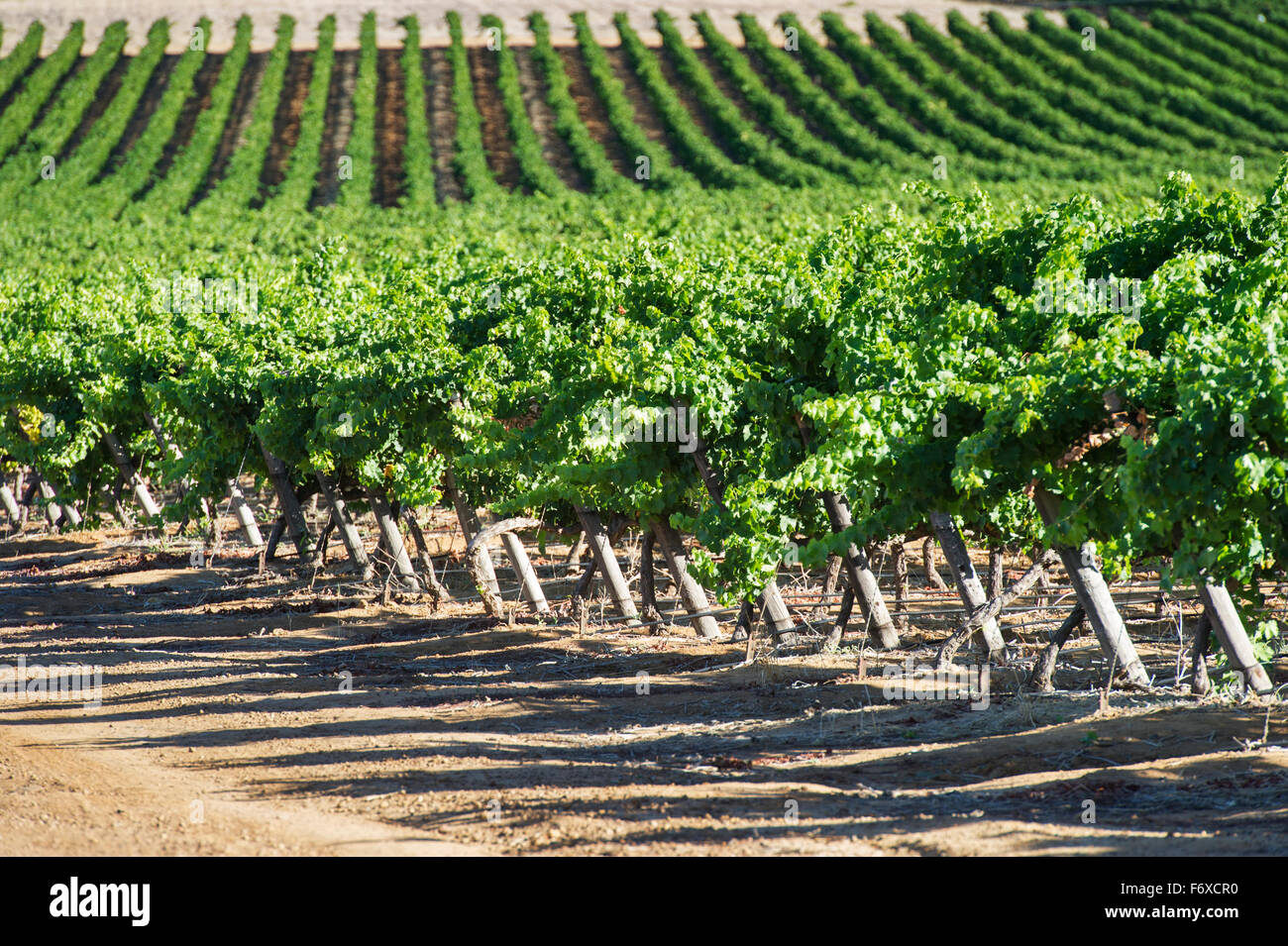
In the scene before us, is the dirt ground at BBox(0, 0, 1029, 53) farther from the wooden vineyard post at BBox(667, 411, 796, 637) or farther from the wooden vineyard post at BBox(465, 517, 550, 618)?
the wooden vineyard post at BBox(667, 411, 796, 637)

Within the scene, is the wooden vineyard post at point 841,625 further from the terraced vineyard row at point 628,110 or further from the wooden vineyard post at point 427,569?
the terraced vineyard row at point 628,110

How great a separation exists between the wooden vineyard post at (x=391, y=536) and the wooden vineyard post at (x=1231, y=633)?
11.9 meters

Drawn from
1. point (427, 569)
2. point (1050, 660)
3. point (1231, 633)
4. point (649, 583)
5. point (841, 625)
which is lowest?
point (1050, 660)

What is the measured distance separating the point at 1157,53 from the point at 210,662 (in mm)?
66844

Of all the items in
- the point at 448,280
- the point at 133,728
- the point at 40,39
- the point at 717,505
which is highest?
the point at 40,39

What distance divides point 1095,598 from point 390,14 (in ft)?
266

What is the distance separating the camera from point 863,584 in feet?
45.0

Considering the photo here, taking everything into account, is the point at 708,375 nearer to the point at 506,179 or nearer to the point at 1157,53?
the point at 506,179

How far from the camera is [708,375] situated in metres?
12.3

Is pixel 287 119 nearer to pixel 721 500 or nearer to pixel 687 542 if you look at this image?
pixel 687 542

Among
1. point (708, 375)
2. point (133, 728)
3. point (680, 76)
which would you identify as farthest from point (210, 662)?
point (680, 76)

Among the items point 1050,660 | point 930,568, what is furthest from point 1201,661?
point 930,568

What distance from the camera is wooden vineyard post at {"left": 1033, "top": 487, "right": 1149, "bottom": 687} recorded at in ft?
35.2

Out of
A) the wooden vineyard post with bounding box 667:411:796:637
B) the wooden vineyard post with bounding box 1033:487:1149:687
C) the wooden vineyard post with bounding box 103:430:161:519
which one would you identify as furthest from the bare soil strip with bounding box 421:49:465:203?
the wooden vineyard post with bounding box 1033:487:1149:687
